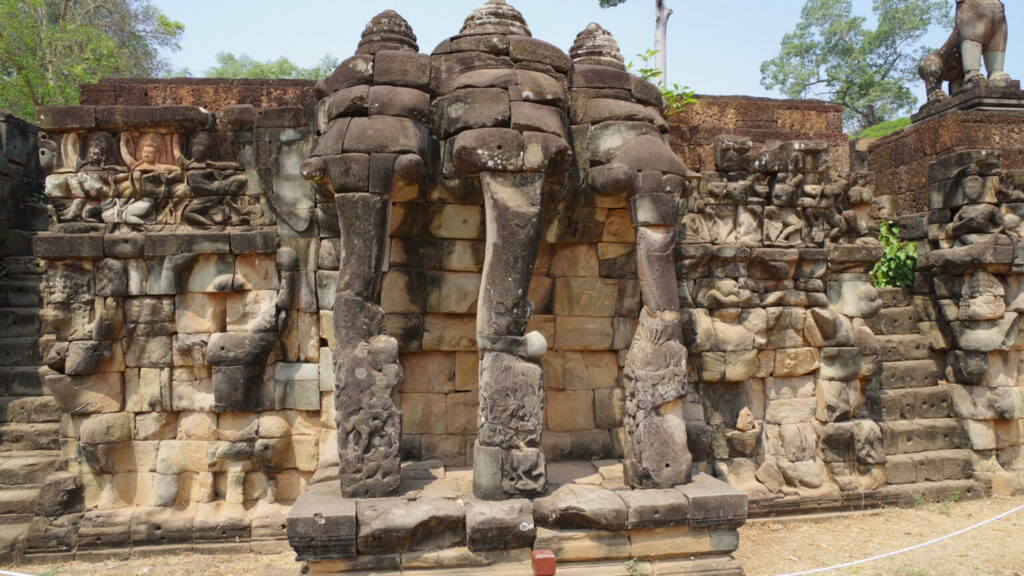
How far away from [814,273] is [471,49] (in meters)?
4.21

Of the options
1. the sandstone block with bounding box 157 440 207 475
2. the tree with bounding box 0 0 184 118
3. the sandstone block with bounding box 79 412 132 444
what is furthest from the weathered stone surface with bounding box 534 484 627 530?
the tree with bounding box 0 0 184 118

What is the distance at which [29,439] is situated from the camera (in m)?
6.45

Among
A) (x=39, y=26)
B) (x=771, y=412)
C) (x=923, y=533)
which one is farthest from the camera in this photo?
(x=39, y=26)

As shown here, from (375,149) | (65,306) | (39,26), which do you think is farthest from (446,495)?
(39,26)

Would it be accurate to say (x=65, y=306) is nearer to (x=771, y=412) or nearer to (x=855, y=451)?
(x=771, y=412)

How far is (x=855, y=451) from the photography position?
675cm

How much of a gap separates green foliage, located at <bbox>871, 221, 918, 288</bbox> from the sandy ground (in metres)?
2.70

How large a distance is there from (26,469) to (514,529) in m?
5.04

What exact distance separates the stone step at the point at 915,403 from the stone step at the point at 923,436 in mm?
71

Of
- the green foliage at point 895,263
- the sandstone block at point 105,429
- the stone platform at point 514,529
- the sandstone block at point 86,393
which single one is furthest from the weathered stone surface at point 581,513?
the green foliage at point 895,263

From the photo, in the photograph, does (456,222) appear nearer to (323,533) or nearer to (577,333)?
(577,333)

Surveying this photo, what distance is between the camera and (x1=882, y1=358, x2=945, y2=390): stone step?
7.49 meters

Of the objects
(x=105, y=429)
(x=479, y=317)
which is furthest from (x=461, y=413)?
(x=105, y=429)

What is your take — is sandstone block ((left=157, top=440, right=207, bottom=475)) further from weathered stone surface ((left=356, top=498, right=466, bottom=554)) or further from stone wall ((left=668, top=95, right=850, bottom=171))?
stone wall ((left=668, top=95, right=850, bottom=171))
